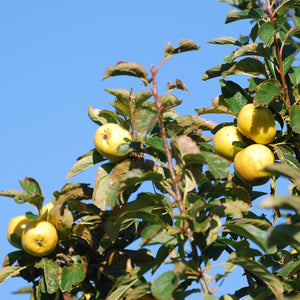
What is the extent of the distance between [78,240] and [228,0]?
1.68m

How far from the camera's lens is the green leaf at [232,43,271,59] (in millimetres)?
3152

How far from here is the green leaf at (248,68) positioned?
3216mm

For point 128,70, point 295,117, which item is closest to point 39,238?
point 128,70

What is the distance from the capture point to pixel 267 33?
300 cm

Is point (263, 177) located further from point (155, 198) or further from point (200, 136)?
point (155, 198)

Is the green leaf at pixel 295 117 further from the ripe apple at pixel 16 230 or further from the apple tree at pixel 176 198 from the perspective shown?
the ripe apple at pixel 16 230

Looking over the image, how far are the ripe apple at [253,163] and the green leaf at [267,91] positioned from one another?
0.84 feet

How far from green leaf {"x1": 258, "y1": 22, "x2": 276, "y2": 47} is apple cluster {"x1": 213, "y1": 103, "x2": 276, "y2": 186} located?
1.14 feet

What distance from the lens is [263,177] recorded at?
9.68 ft

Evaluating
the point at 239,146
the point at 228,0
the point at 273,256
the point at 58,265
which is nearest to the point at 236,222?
the point at 239,146

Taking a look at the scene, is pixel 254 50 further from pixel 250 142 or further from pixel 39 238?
pixel 39 238

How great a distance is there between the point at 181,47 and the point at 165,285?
3.64ft

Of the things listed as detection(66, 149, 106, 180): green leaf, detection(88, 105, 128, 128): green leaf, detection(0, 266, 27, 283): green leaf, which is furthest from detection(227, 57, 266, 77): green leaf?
detection(0, 266, 27, 283): green leaf

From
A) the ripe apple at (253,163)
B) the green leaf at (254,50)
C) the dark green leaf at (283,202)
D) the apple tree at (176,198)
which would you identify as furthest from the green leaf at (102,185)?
the dark green leaf at (283,202)
